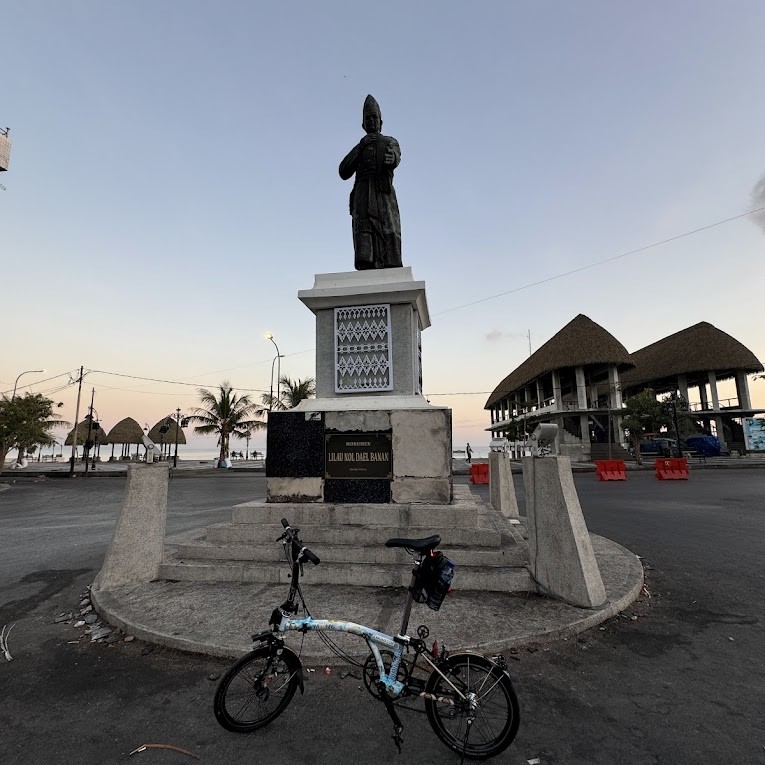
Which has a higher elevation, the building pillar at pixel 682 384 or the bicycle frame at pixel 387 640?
the building pillar at pixel 682 384

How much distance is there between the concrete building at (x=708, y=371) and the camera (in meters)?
46.9

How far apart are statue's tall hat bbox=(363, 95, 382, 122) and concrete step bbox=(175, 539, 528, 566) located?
744cm

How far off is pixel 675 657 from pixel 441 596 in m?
2.47

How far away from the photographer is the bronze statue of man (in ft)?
24.4

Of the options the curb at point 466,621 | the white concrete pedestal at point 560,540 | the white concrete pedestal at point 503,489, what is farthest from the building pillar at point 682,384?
the white concrete pedestal at point 560,540

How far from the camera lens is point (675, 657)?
3385 mm

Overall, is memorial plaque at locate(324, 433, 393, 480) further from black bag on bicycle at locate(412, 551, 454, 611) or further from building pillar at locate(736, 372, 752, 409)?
building pillar at locate(736, 372, 752, 409)

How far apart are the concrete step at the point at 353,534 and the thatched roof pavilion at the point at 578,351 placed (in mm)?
44927

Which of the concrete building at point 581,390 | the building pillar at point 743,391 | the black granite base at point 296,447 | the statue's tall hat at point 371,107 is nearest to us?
the black granite base at point 296,447

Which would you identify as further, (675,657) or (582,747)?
(675,657)

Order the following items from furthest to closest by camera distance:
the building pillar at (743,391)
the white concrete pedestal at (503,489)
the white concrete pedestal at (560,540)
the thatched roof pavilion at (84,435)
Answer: the thatched roof pavilion at (84,435) → the building pillar at (743,391) → the white concrete pedestal at (503,489) → the white concrete pedestal at (560,540)

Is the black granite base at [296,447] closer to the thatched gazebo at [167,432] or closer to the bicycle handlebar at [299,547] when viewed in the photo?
the bicycle handlebar at [299,547]

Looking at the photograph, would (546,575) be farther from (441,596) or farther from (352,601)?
(441,596)

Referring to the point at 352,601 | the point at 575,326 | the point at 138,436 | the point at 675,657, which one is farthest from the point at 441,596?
the point at 138,436
